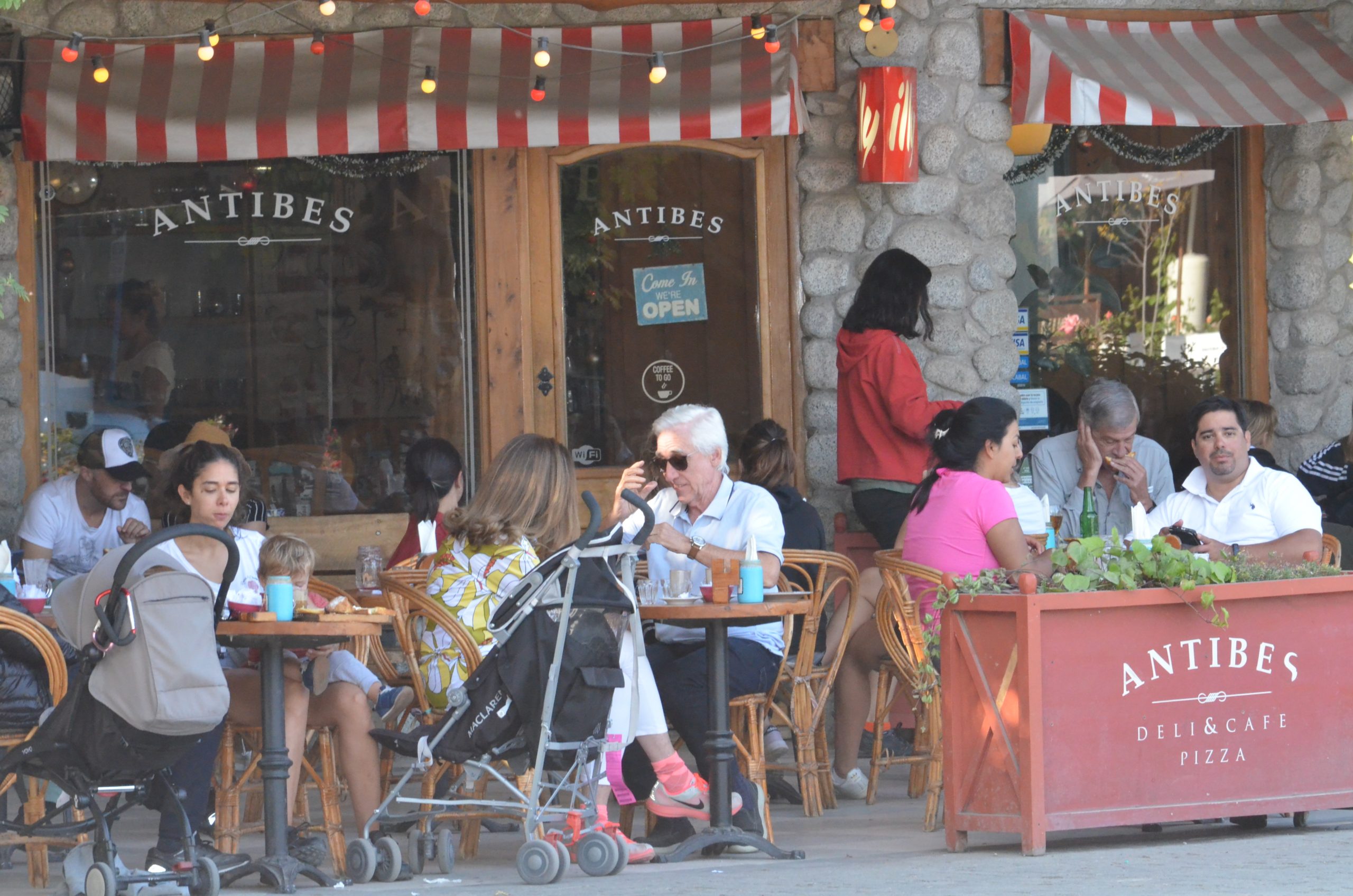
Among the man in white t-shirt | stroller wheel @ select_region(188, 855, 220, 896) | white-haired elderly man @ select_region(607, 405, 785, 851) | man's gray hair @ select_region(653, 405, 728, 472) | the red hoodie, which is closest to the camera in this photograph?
stroller wheel @ select_region(188, 855, 220, 896)

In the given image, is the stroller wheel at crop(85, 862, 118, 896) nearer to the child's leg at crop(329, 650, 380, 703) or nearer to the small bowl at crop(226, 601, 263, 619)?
the small bowl at crop(226, 601, 263, 619)

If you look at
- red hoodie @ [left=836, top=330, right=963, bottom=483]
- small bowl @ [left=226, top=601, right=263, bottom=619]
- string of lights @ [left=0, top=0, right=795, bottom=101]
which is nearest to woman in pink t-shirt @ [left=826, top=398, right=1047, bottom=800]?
red hoodie @ [left=836, top=330, right=963, bottom=483]

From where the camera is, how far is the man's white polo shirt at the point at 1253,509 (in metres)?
6.04

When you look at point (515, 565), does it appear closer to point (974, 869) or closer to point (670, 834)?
point (670, 834)

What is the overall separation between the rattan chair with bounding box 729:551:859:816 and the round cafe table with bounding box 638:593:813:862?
0.43 m

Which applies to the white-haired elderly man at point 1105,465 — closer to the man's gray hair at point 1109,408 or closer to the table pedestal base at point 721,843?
the man's gray hair at point 1109,408

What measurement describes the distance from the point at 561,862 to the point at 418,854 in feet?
1.77

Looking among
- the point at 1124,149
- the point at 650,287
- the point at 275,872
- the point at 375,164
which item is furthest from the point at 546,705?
the point at 1124,149

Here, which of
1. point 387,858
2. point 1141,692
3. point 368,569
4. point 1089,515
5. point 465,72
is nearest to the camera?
point 1141,692

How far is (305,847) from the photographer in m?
5.09

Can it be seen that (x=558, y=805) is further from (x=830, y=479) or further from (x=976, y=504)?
(x=830, y=479)

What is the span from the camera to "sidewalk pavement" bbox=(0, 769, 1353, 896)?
172 inches

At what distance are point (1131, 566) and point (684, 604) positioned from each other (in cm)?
→ 128

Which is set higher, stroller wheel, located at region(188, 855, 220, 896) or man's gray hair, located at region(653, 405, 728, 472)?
man's gray hair, located at region(653, 405, 728, 472)
